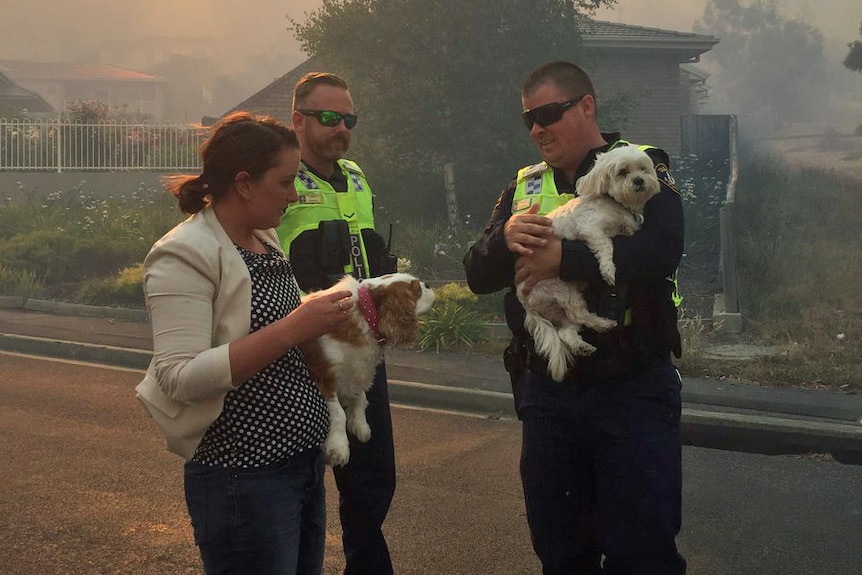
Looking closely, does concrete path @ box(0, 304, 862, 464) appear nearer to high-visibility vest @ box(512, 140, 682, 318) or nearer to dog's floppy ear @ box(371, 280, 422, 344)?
high-visibility vest @ box(512, 140, 682, 318)

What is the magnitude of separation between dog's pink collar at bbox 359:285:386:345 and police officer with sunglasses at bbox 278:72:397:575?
486mm

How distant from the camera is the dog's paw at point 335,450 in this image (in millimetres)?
2752

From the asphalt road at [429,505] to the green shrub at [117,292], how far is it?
230 inches

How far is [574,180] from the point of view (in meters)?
3.13

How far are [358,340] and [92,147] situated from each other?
20006 mm

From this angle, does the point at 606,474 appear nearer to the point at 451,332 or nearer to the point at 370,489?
the point at 370,489

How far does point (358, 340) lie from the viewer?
2.86m

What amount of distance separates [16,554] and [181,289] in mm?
3134

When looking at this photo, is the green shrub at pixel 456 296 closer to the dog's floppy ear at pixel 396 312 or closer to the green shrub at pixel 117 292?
the green shrub at pixel 117 292

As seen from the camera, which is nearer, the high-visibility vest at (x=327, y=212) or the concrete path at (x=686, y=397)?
the high-visibility vest at (x=327, y=212)

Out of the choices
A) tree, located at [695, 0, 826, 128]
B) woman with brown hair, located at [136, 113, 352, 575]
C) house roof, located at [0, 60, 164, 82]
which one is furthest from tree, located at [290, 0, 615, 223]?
house roof, located at [0, 60, 164, 82]

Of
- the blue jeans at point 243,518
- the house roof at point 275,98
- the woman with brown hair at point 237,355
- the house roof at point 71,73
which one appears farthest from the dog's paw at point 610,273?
the house roof at point 71,73

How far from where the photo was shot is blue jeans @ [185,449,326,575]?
231 centimetres

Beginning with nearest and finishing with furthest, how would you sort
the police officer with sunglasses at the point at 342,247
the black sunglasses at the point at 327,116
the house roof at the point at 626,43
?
the police officer with sunglasses at the point at 342,247 < the black sunglasses at the point at 327,116 < the house roof at the point at 626,43
